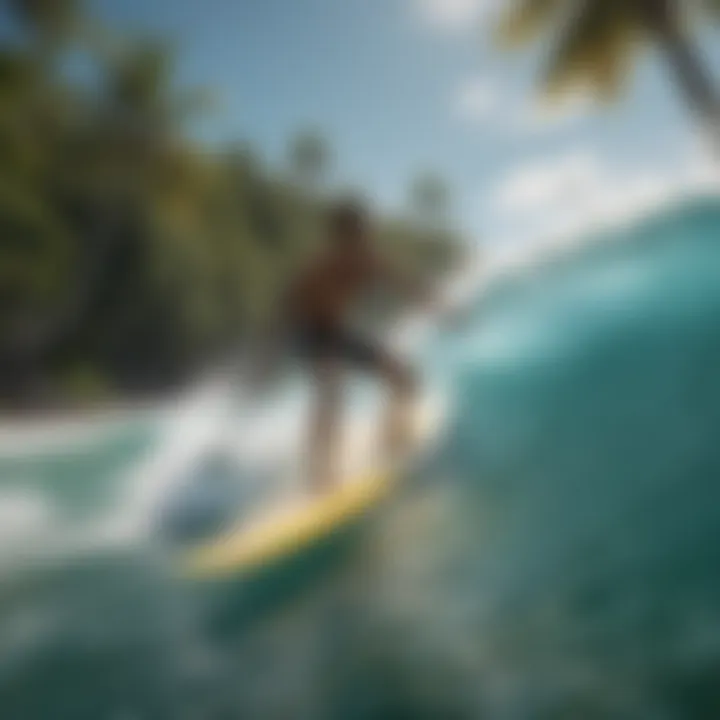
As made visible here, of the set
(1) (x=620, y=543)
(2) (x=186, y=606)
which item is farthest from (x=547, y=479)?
(2) (x=186, y=606)

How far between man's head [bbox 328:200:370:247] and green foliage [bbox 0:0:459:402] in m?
0.07

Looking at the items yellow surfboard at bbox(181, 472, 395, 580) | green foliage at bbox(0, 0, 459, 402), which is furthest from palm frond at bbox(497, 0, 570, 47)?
yellow surfboard at bbox(181, 472, 395, 580)

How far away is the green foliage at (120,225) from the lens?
1.94 meters

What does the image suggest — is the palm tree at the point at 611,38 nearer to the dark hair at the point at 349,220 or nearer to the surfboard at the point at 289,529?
the dark hair at the point at 349,220

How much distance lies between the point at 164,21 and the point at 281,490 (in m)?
1.06

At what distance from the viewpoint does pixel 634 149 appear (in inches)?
74.7

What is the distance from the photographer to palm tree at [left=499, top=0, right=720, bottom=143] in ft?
6.25

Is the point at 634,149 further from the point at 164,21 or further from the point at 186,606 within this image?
the point at 186,606

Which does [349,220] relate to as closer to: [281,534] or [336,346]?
[336,346]

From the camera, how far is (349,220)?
1.83 m

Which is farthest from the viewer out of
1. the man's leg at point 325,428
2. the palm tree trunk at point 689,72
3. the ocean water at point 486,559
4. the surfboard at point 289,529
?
the palm tree trunk at point 689,72

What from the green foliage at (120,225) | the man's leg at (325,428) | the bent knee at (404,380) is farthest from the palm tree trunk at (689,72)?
the man's leg at (325,428)

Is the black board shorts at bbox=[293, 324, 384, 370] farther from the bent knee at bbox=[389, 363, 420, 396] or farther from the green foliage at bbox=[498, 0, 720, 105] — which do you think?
the green foliage at bbox=[498, 0, 720, 105]

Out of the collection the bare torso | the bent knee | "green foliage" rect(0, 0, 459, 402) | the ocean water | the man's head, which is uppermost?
"green foliage" rect(0, 0, 459, 402)
